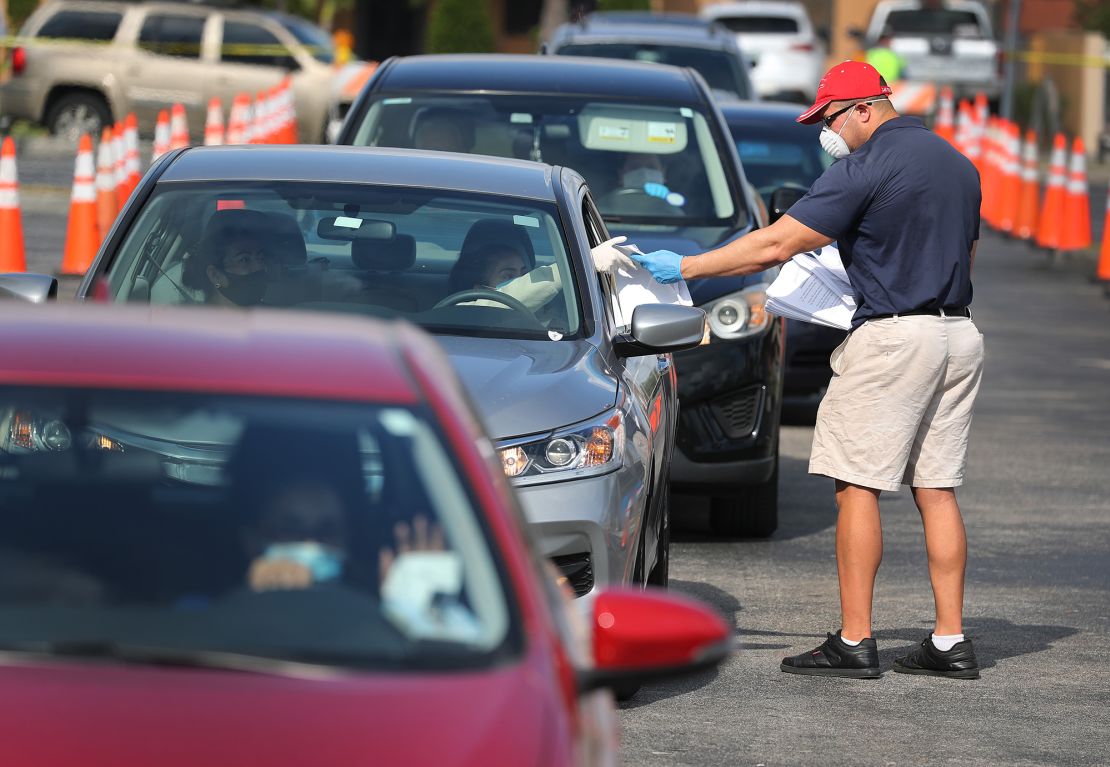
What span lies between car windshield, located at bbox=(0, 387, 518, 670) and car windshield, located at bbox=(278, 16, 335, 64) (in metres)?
25.7

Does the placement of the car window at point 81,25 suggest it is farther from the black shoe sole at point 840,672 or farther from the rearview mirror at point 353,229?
the black shoe sole at point 840,672

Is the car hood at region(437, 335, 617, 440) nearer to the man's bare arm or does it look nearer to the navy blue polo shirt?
the man's bare arm

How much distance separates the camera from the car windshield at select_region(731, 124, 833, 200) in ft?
45.9

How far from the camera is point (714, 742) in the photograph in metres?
6.08

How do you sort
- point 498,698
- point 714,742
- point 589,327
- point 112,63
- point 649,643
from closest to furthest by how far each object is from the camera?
1. point 498,698
2. point 649,643
3. point 714,742
4. point 589,327
5. point 112,63

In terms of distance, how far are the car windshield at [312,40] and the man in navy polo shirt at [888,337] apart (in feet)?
73.8

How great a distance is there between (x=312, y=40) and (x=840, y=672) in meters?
24.5

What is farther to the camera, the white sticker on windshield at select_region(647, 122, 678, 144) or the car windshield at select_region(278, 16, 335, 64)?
the car windshield at select_region(278, 16, 335, 64)

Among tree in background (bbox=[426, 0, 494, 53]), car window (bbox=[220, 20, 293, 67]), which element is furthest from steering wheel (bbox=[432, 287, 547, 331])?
tree in background (bbox=[426, 0, 494, 53])

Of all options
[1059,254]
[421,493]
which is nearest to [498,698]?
[421,493]

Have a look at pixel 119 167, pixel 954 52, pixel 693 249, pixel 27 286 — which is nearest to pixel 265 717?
pixel 27 286

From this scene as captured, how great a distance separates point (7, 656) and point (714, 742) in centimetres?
311

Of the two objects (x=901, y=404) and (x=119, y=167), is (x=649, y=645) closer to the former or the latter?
(x=901, y=404)

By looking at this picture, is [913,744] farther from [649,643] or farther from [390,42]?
[390,42]
